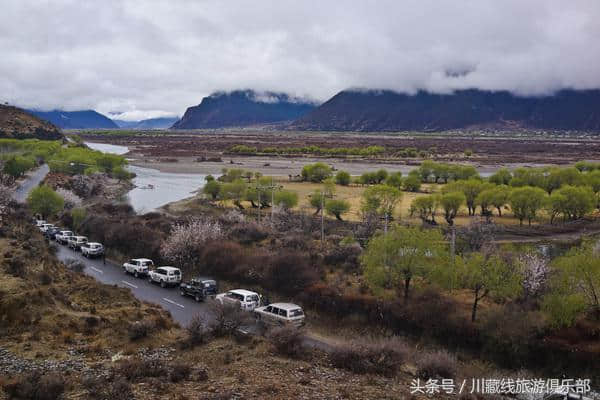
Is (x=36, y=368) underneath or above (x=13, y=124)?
underneath

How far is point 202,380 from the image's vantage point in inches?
629

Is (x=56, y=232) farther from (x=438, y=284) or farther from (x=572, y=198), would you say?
(x=572, y=198)

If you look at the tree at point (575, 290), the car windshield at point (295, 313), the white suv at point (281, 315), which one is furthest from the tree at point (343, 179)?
the car windshield at point (295, 313)

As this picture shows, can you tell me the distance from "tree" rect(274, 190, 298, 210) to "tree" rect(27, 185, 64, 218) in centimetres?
2129

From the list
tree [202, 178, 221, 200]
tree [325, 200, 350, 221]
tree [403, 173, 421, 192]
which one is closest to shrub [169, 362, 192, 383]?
tree [325, 200, 350, 221]

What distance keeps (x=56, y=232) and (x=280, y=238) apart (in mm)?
19789

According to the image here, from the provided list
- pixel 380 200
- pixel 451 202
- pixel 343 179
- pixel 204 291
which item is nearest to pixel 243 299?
pixel 204 291

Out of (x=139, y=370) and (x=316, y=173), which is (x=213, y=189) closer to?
(x=316, y=173)

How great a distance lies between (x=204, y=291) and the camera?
93.6ft

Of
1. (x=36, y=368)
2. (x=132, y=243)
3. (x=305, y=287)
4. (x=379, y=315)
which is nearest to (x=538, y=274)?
(x=379, y=315)

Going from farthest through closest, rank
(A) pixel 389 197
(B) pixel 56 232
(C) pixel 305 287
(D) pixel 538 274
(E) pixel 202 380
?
(A) pixel 389 197
(B) pixel 56 232
(C) pixel 305 287
(D) pixel 538 274
(E) pixel 202 380

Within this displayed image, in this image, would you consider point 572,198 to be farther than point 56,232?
Yes

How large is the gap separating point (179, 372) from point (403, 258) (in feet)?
45.4

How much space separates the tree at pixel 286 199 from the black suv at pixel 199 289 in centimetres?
2543
